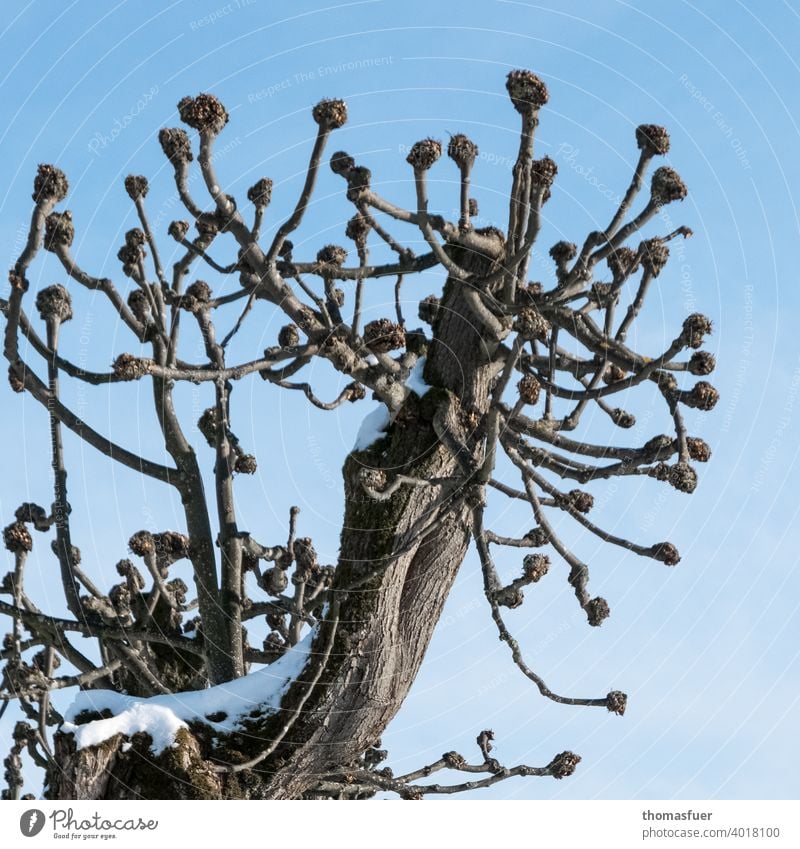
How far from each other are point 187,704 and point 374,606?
1.22m

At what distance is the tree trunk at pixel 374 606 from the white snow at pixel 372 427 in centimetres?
4

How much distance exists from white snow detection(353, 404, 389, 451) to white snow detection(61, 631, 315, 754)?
1144mm

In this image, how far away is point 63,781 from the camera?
573cm

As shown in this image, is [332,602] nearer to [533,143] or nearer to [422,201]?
[422,201]

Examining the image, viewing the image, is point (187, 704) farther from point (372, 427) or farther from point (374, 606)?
point (372, 427)

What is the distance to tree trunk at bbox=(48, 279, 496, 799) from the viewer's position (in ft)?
19.0
